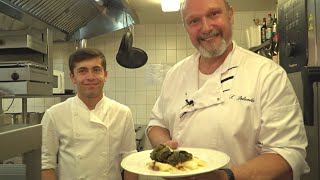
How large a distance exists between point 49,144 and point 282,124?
1.19 m

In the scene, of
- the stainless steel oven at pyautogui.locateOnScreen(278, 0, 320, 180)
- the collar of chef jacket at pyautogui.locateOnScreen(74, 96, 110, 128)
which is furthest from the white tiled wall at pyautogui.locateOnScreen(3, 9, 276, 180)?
the stainless steel oven at pyautogui.locateOnScreen(278, 0, 320, 180)

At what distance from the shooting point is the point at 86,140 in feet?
5.70

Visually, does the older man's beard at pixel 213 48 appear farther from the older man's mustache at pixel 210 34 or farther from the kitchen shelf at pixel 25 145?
the kitchen shelf at pixel 25 145

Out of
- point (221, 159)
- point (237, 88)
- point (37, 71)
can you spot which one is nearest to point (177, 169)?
point (221, 159)

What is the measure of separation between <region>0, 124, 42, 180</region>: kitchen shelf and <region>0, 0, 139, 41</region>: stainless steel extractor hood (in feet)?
5.21

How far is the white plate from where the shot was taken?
0.82m

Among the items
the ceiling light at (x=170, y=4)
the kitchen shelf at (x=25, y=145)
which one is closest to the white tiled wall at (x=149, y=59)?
the ceiling light at (x=170, y=4)

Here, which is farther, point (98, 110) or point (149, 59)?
point (149, 59)

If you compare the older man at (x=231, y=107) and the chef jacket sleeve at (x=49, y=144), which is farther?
the chef jacket sleeve at (x=49, y=144)

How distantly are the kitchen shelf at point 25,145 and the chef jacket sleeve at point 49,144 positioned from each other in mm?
1019

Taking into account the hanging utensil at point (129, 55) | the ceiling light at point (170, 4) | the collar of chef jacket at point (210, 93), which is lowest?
→ the collar of chef jacket at point (210, 93)

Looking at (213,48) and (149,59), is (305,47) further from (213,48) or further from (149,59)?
(149,59)

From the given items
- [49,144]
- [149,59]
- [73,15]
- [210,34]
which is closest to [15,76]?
[49,144]

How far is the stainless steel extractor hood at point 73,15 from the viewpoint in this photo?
2223mm
